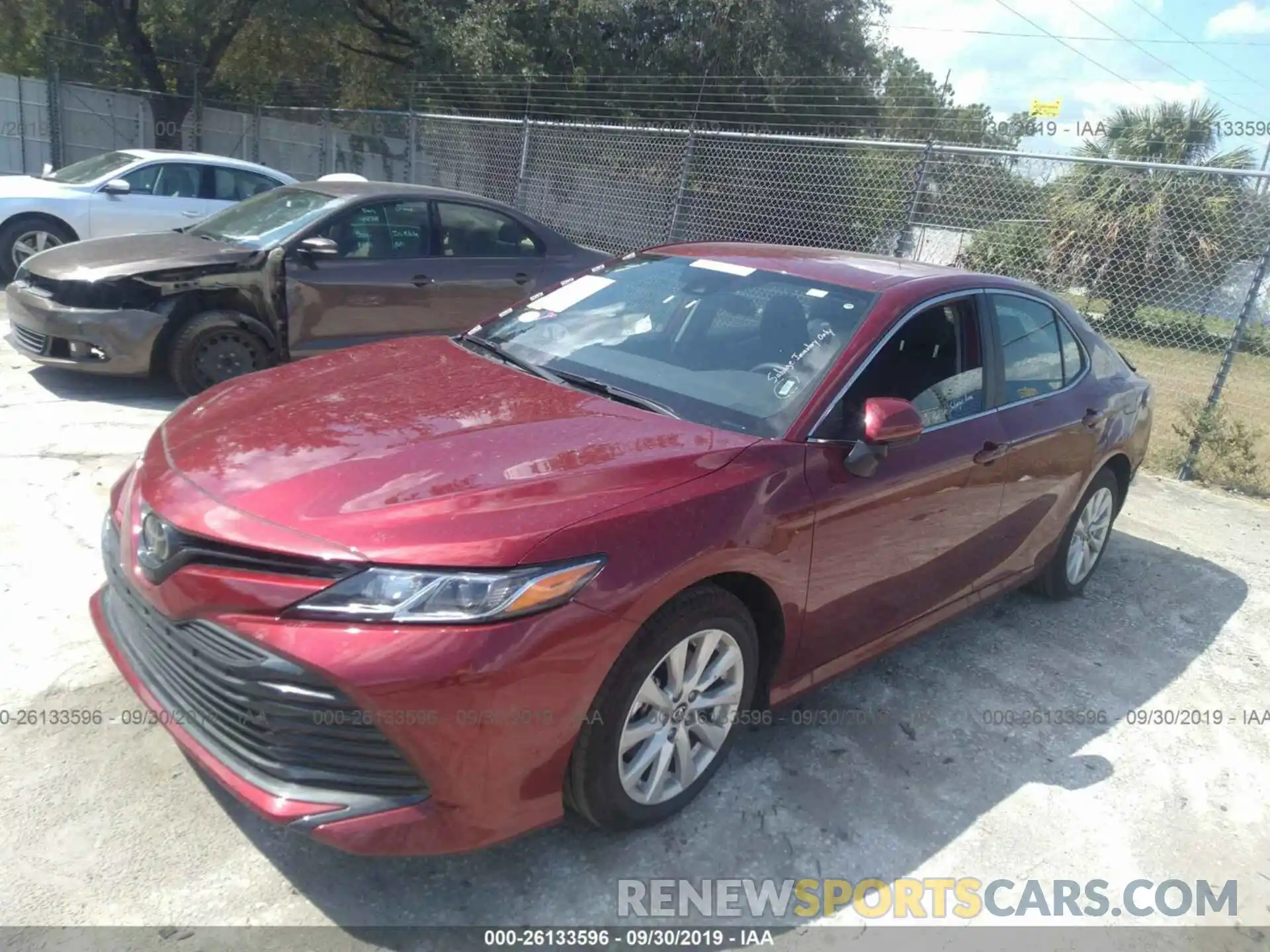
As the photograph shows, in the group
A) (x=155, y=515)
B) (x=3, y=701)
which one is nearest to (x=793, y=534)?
(x=155, y=515)

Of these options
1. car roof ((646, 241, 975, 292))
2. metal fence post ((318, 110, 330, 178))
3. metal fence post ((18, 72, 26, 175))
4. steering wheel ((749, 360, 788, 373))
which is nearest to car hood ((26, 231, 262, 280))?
car roof ((646, 241, 975, 292))

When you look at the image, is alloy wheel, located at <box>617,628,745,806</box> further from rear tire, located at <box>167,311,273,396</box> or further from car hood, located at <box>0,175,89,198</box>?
car hood, located at <box>0,175,89,198</box>

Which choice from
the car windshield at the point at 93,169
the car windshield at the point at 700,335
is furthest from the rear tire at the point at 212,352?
the car windshield at the point at 93,169

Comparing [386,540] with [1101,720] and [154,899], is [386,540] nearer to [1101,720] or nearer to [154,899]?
[154,899]

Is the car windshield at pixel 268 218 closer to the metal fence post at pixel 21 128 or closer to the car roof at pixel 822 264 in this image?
the car roof at pixel 822 264

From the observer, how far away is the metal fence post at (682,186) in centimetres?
1017

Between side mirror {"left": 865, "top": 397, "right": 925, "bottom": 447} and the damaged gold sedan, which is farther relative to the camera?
the damaged gold sedan

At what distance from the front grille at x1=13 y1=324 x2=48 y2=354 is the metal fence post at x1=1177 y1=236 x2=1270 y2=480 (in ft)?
26.0

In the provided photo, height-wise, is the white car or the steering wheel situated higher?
the steering wheel

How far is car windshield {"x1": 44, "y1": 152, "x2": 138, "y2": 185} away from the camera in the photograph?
983 centimetres

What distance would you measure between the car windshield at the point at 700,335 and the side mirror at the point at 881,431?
222mm

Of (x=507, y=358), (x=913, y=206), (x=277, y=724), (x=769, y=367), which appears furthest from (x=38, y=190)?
(x=277, y=724)

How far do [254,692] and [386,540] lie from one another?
47 centimetres

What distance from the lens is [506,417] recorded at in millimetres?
2996
